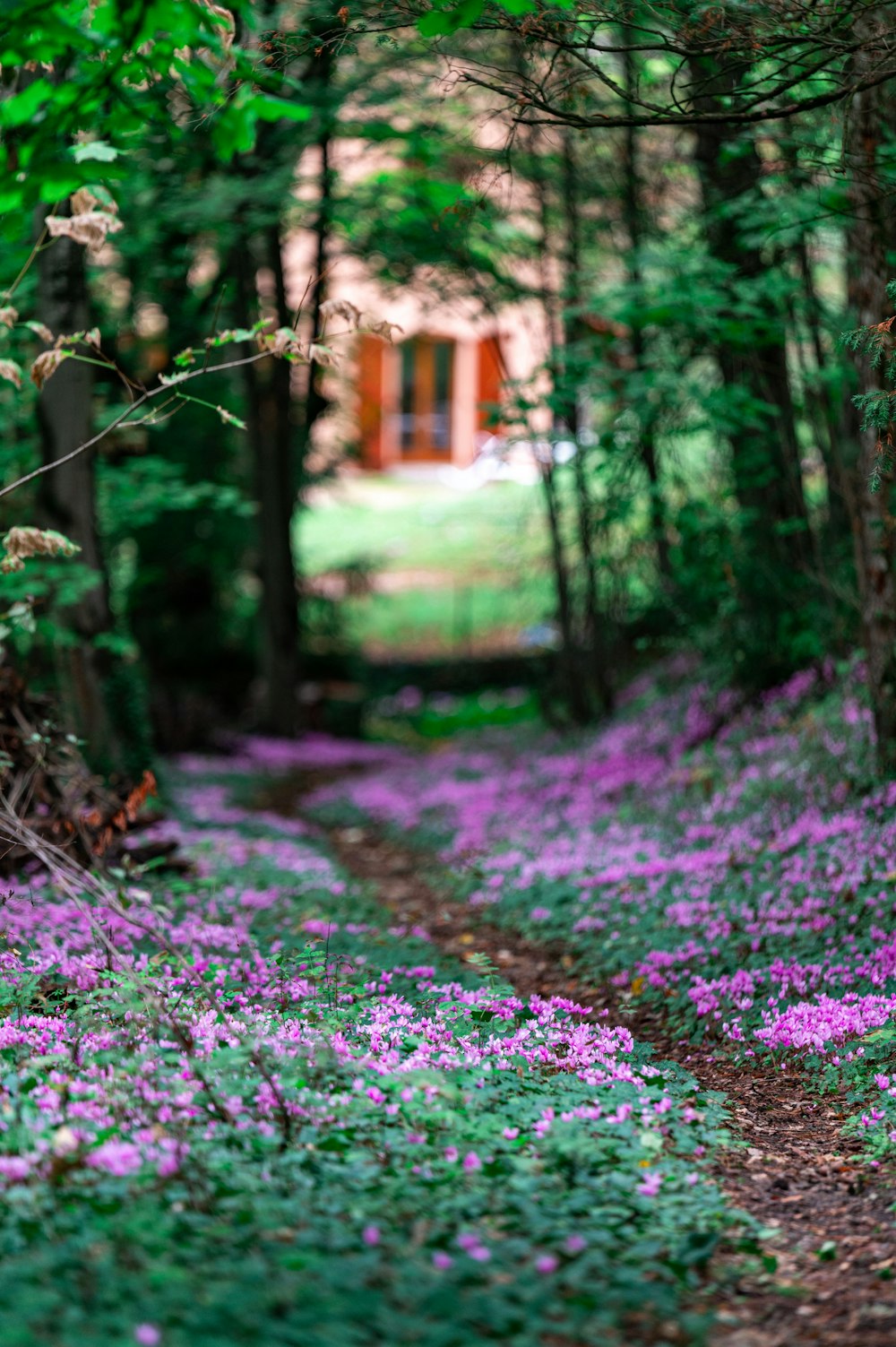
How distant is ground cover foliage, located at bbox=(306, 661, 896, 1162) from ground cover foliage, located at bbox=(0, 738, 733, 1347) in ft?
3.01

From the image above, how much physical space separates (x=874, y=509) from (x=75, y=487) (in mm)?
6295

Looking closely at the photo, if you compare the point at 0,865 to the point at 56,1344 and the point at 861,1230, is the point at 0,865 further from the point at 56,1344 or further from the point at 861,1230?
the point at 861,1230

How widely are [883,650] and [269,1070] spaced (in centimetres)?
570

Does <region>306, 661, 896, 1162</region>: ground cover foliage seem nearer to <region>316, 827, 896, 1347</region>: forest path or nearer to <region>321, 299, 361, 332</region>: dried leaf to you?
<region>316, 827, 896, 1347</region>: forest path

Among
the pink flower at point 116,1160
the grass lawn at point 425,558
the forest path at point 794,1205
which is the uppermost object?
the grass lawn at point 425,558

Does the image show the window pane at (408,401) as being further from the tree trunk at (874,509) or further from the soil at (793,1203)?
the soil at (793,1203)

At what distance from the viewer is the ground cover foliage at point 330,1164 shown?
3.27 m

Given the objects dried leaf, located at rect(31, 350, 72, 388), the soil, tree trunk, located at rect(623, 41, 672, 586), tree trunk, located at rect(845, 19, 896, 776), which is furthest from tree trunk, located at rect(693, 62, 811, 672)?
dried leaf, located at rect(31, 350, 72, 388)

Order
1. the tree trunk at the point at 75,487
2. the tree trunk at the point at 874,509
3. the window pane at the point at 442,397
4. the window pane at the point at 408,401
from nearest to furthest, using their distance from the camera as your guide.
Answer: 1. the tree trunk at the point at 874,509
2. the tree trunk at the point at 75,487
3. the window pane at the point at 442,397
4. the window pane at the point at 408,401

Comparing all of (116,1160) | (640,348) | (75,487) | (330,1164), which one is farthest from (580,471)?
(116,1160)

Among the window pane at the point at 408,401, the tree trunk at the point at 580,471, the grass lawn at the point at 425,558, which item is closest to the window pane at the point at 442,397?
the window pane at the point at 408,401

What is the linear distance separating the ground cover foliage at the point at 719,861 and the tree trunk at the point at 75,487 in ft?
11.5

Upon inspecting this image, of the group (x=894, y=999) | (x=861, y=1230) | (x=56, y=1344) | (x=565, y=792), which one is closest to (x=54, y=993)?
(x=56, y=1344)

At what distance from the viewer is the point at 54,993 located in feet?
18.1
